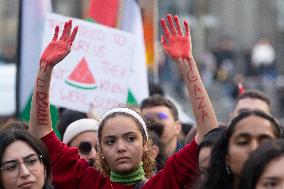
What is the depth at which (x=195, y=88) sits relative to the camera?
654 centimetres

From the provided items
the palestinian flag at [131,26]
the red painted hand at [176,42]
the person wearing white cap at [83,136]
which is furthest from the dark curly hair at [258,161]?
the palestinian flag at [131,26]

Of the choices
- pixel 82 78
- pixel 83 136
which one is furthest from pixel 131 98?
pixel 83 136

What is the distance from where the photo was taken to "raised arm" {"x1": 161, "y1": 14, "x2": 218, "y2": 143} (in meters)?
6.46

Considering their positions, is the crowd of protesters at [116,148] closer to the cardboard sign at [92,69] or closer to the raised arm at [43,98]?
the raised arm at [43,98]

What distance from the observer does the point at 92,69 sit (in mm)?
8828

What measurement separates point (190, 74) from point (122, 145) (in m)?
0.51

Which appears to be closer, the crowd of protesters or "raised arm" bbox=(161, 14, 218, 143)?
the crowd of protesters

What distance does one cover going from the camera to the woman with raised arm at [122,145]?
6355 millimetres

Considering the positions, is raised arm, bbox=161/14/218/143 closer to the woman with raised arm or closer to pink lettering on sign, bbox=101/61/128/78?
the woman with raised arm

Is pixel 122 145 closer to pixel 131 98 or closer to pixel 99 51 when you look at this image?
pixel 99 51

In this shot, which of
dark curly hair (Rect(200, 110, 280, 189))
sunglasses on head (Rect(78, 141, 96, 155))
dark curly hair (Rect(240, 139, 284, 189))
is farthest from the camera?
sunglasses on head (Rect(78, 141, 96, 155))

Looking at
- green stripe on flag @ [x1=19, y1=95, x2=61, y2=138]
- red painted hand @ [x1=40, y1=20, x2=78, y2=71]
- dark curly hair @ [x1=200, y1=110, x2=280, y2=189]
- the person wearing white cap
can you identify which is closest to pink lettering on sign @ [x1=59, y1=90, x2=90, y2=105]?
green stripe on flag @ [x1=19, y1=95, x2=61, y2=138]

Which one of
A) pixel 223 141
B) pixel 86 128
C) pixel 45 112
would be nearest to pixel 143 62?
pixel 86 128

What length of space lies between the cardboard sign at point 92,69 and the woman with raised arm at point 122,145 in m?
1.70
